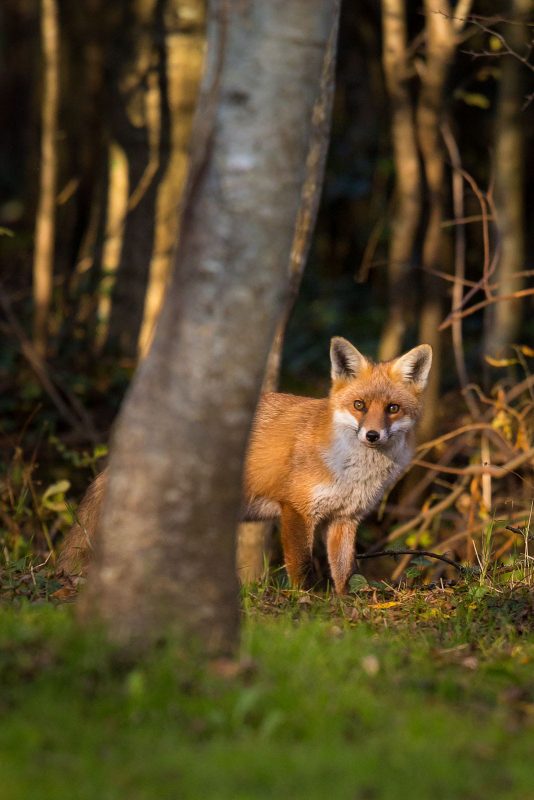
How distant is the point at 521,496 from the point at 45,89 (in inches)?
237

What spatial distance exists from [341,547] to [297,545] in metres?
0.42

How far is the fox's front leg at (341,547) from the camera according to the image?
6672 millimetres

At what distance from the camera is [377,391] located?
6.57 meters

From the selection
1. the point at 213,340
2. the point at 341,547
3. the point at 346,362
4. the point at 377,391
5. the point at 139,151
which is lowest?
the point at 341,547

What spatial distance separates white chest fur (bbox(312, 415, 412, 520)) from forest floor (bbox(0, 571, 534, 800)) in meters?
1.96

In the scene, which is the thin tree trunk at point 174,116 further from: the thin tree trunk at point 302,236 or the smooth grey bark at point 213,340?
the smooth grey bark at point 213,340

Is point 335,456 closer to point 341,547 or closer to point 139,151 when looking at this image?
point 341,547

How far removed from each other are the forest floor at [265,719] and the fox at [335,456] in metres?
1.93

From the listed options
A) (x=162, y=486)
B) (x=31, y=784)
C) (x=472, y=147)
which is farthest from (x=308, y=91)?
(x=472, y=147)

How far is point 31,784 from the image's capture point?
2.82 m

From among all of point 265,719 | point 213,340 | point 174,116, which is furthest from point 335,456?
point 174,116

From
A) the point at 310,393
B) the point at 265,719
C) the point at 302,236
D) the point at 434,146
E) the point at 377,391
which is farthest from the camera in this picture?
the point at 310,393

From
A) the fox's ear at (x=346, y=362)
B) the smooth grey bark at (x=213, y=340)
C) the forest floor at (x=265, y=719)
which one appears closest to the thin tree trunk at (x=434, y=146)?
the fox's ear at (x=346, y=362)

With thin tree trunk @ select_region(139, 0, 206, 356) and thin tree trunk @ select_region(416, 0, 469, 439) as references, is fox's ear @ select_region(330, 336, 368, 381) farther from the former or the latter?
thin tree trunk @ select_region(139, 0, 206, 356)
